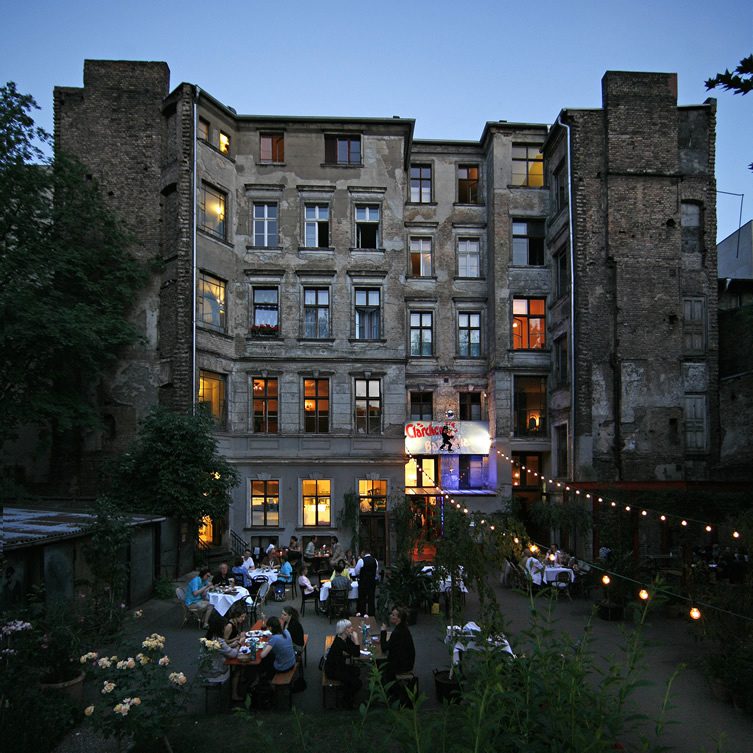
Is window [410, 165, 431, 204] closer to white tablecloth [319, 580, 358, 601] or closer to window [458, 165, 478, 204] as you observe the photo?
window [458, 165, 478, 204]

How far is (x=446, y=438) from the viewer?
26.1 meters

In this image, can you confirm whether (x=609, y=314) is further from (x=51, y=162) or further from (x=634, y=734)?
(x=51, y=162)

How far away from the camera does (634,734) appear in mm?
8633

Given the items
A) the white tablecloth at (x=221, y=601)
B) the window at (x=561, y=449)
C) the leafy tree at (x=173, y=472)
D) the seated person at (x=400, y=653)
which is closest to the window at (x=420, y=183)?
the window at (x=561, y=449)

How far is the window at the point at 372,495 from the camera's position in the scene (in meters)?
24.4

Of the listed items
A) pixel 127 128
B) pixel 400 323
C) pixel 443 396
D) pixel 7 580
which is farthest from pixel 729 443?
pixel 127 128

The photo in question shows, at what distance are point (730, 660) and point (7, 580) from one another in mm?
12893

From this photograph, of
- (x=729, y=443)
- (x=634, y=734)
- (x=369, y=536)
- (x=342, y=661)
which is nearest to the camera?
(x=634, y=734)

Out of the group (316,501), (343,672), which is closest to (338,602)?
(343,672)

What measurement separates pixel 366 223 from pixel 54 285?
1251 cm

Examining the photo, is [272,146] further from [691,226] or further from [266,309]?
[691,226]

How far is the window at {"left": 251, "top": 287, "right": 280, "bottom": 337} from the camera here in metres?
25.2

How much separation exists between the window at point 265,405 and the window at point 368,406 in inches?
135

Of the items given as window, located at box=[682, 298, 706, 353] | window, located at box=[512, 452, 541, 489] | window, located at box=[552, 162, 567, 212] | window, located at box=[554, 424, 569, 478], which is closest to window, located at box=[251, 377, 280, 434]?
window, located at box=[512, 452, 541, 489]
